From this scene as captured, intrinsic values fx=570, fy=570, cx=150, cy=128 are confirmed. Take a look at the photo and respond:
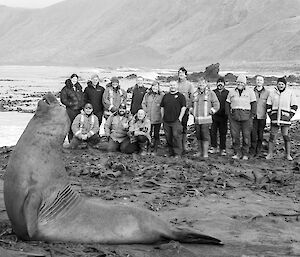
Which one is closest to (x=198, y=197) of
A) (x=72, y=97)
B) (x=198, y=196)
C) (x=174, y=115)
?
(x=198, y=196)

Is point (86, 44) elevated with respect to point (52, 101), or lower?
elevated

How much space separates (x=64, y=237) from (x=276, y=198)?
163 inches

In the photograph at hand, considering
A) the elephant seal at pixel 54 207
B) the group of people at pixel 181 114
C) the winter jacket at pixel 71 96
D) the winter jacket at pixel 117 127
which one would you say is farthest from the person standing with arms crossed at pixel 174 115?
the elephant seal at pixel 54 207

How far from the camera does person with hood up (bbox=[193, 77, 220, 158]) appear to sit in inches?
461

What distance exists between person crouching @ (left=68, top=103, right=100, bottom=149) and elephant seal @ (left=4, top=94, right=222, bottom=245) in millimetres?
6046

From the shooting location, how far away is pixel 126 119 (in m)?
12.2

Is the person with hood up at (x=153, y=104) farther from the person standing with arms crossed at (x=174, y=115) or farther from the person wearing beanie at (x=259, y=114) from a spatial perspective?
the person wearing beanie at (x=259, y=114)

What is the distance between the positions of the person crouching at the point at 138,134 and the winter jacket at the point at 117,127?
12 cm

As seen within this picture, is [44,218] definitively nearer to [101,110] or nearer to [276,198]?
[276,198]

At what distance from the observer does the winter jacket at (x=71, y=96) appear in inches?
496

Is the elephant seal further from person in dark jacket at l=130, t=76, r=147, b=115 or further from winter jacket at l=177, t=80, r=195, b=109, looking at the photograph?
person in dark jacket at l=130, t=76, r=147, b=115

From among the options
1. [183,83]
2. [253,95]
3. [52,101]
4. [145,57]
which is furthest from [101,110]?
[145,57]

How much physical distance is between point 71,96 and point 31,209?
719 cm

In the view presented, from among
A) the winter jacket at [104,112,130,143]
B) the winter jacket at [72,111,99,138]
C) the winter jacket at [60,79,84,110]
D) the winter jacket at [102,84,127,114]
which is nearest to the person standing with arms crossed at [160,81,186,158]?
the winter jacket at [104,112,130,143]
